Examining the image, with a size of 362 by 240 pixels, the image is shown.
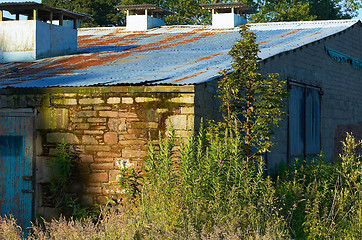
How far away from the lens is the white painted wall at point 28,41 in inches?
530

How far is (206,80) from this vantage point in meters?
8.61

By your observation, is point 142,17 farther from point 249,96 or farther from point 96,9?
point 96,9

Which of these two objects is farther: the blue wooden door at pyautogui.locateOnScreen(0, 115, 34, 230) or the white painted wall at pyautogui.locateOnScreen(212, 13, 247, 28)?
the white painted wall at pyautogui.locateOnScreen(212, 13, 247, 28)

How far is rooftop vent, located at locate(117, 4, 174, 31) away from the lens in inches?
750

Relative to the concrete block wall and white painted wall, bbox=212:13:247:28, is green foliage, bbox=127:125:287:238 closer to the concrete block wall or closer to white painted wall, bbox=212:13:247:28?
the concrete block wall

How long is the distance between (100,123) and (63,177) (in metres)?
1.04

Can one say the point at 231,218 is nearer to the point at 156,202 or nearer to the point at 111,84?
the point at 156,202

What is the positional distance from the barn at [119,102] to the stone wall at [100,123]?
0.02m

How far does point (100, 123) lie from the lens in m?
9.24

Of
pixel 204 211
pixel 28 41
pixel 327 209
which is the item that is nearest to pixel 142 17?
pixel 28 41

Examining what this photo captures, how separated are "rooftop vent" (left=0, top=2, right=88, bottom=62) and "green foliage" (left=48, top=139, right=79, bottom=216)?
4.68m

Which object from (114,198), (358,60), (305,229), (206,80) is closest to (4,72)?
(114,198)

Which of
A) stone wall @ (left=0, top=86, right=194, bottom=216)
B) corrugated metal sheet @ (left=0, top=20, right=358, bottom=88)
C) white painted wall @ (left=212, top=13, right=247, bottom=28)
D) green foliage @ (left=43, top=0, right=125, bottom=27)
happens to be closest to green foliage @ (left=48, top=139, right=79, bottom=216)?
stone wall @ (left=0, top=86, right=194, bottom=216)

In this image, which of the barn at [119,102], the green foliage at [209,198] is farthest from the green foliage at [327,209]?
the barn at [119,102]
